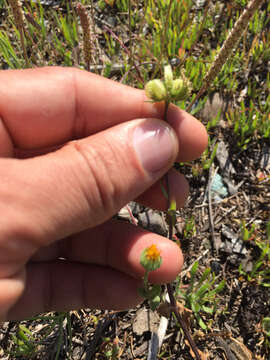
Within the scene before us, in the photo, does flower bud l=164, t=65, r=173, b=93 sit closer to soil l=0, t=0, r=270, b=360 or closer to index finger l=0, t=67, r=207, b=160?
index finger l=0, t=67, r=207, b=160

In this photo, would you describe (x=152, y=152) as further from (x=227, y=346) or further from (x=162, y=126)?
(x=227, y=346)

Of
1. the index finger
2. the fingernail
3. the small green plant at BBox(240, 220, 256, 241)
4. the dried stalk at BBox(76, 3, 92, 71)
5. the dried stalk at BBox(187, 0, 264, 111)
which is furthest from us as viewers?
the small green plant at BBox(240, 220, 256, 241)

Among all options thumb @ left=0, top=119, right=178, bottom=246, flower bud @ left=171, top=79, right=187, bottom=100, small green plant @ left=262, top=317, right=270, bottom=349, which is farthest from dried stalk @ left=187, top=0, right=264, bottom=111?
small green plant @ left=262, top=317, right=270, bottom=349

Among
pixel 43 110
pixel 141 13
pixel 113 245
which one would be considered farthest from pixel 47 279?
pixel 141 13

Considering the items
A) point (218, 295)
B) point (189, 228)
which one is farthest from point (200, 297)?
point (189, 228)

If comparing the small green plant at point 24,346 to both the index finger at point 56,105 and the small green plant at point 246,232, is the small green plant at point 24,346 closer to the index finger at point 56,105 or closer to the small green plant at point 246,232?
the index finger at point 56,105

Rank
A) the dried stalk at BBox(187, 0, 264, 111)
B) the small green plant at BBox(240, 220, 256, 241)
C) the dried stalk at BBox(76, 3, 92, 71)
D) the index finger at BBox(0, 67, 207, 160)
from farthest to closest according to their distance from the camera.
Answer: the small green plant at BBox(240, 220, 256, 241)
the dried stalk at BBox(76, 3, 92, 71)
the index finger at BBox(0, 67, 207, 160)
the dried stalk at BBox(187, 0, 264, 111)

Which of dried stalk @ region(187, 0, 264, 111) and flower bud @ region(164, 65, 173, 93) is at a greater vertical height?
dried stalk @ region(187, 0, 264, 111)

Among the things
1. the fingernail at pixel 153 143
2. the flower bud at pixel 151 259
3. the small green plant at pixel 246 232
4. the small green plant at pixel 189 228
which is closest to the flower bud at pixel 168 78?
the fingernail at pixel 153 143
